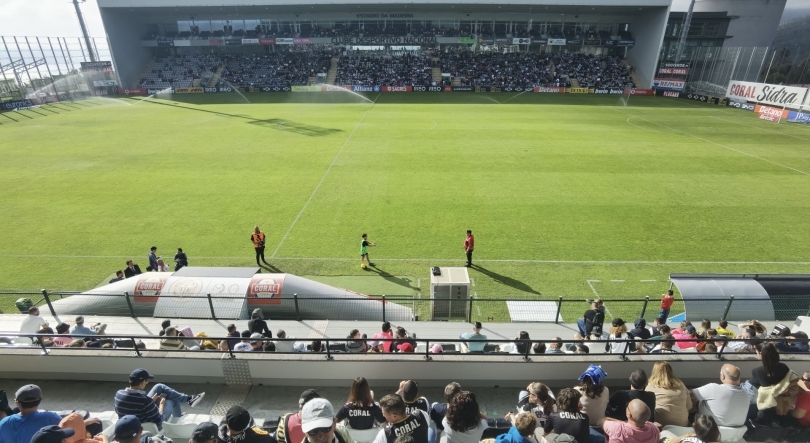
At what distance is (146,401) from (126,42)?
8184 cm

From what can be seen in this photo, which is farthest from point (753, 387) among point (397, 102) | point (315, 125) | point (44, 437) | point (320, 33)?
point (320, 33)

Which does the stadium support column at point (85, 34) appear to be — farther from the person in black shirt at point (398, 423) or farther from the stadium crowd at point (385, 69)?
the person in black shirt at point (398, 423)

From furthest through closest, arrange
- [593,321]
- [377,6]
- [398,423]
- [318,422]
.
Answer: [377,6] < [593,321] < [398,423] < [318,422]

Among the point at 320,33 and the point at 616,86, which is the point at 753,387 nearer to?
the point at 616,86

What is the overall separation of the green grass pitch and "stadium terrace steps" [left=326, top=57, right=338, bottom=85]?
32.8m

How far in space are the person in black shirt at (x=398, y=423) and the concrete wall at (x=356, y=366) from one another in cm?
218

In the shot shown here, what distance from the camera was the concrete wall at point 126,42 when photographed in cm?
6462

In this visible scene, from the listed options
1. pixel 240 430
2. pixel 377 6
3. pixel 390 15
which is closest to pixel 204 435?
pixel 240 430

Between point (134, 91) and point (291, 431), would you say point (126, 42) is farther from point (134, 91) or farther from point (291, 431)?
point (291, 431)

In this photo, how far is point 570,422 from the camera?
4.32m

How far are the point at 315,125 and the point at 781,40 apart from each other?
106738mm

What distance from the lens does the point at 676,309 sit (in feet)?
39.6

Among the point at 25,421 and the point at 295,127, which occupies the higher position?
the point at 25,421

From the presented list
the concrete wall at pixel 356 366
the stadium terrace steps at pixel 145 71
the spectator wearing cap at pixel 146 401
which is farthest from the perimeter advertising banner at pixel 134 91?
the spectator wearing cap at pixel 146 401
